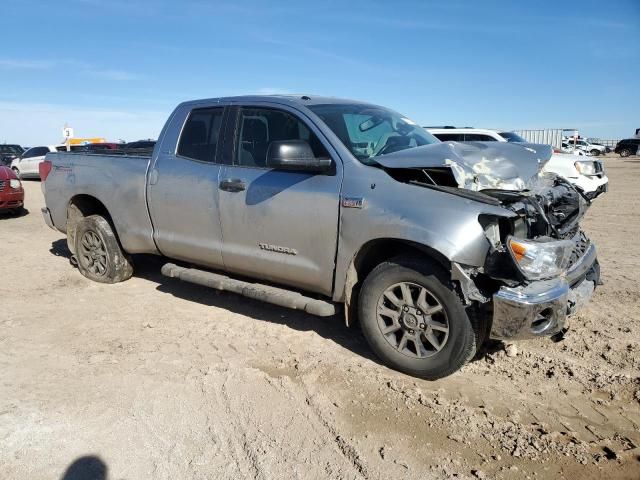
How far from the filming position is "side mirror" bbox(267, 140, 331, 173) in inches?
148

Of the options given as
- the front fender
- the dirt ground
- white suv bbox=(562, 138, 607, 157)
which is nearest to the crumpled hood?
the front fender

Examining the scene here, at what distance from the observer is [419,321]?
3559 mm

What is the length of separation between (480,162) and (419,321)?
1.21 meters

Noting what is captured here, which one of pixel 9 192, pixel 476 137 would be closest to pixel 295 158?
pixel 9 192

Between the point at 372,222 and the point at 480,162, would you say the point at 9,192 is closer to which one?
the point at 372,222

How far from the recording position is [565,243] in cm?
339

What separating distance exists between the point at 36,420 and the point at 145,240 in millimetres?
2415

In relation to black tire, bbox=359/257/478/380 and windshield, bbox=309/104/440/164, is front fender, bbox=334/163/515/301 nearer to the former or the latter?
black tire, bbox=359/257/478/380

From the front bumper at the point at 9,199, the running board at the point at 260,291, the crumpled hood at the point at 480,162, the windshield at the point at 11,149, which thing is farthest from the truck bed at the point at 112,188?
the windshield at the point at 11,149

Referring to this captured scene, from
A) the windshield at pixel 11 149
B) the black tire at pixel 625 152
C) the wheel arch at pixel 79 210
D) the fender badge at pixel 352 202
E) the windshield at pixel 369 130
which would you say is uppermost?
the windshield at pixel 369 130

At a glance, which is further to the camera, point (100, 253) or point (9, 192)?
point (9, 192)

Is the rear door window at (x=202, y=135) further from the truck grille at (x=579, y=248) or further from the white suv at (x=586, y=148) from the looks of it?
the white suv at (x=586, y=148)

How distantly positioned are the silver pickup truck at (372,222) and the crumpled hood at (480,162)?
0.01 metres

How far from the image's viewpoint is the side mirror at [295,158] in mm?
3756
